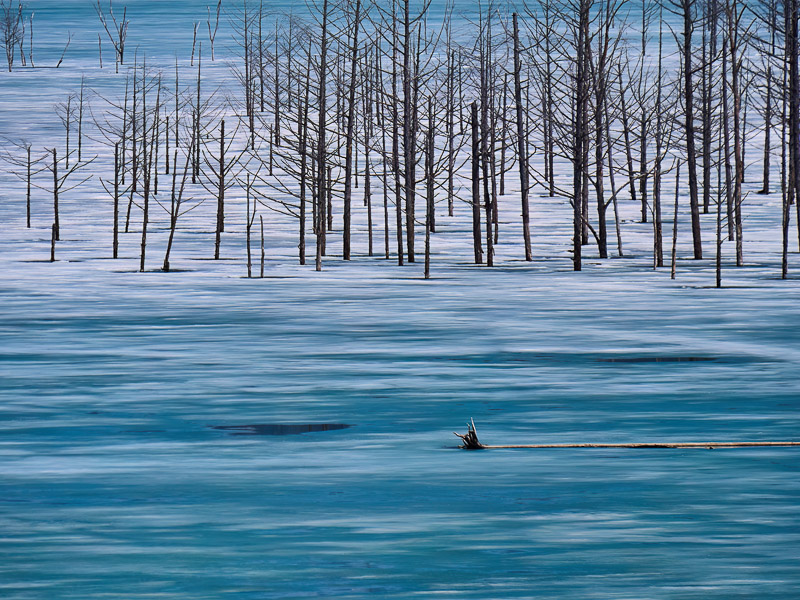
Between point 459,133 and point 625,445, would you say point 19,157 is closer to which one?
point 459,133

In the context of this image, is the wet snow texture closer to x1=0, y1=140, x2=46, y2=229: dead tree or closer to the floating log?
the floating log

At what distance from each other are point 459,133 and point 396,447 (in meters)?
19.4

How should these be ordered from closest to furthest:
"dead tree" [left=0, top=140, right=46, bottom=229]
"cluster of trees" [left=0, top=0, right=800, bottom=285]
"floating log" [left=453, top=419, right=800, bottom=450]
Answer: "floating log" [left=453, top=419, right=800, bottom=450] < "cluster of trees" [left=0, top=0, right=800, bottom=285] < "dead tree" [left=0, top=140, right=46, bottom=229]

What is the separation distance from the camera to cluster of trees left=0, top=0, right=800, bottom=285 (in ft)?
93.0

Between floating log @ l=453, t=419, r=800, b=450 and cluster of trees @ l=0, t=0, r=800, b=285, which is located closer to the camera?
floating log @ l=453, t=419, r=800, b=450

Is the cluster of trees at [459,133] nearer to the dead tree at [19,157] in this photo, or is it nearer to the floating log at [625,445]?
the dead tree at [19,157]

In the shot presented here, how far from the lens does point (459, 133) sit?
2797cm

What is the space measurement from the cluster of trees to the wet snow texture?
554 centimetres

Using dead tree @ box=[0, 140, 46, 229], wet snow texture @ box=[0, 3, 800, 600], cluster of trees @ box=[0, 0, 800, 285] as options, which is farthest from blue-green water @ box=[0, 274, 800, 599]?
dead tree @ box=[0, 140, 46, 229]

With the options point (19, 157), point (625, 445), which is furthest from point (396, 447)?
point (19, 157)

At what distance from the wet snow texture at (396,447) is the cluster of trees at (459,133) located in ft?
18.2

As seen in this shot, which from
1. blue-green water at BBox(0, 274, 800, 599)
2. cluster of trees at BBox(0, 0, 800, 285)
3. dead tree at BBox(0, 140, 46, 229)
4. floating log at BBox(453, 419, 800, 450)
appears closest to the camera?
blue-green water at BBox(0, 274, 800, 599)

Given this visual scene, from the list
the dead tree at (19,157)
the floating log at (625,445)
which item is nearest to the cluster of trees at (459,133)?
the dead tree at (19,157)

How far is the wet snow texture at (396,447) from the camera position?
20.0 feet
